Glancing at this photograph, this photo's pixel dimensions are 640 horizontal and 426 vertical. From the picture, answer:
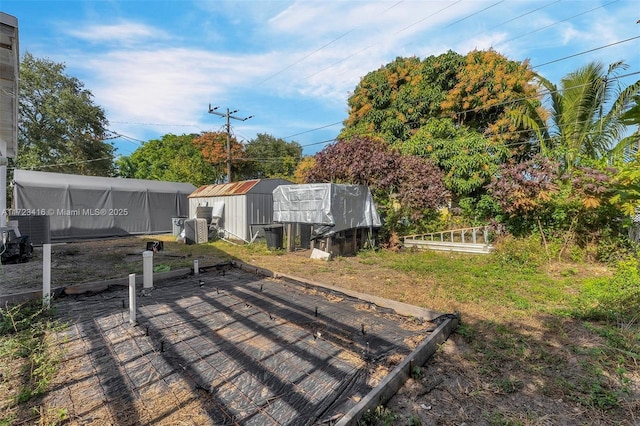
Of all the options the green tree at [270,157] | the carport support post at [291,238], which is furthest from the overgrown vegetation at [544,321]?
the green tree at [270,157]

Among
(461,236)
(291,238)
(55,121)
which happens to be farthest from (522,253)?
(55,121)

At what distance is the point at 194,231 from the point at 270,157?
16652 mm

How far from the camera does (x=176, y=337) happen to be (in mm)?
2914

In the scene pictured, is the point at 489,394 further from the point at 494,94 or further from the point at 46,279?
the point at 494,94

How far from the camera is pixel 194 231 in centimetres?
1073

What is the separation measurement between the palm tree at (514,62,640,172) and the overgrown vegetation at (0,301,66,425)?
10767mm

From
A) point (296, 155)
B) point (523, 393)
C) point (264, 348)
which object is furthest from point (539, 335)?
point (296, 155)

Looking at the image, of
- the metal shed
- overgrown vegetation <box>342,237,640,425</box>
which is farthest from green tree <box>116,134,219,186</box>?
overgrown vegetation <box>342,237,640,425</box>

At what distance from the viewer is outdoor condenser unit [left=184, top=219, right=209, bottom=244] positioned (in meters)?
10.7

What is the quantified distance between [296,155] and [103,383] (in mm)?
26552

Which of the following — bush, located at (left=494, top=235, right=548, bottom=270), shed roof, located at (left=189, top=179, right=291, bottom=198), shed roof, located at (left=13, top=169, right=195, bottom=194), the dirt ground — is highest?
shed roof, located at (left=13, top=169, right=195, bottom=194)

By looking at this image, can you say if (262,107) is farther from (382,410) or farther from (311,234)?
(382,410)

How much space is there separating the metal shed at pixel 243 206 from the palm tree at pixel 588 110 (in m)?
9.53

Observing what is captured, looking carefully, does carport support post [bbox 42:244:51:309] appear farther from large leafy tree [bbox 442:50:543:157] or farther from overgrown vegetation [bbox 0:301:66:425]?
large leafy tree [bbox 442:50:543:157]
